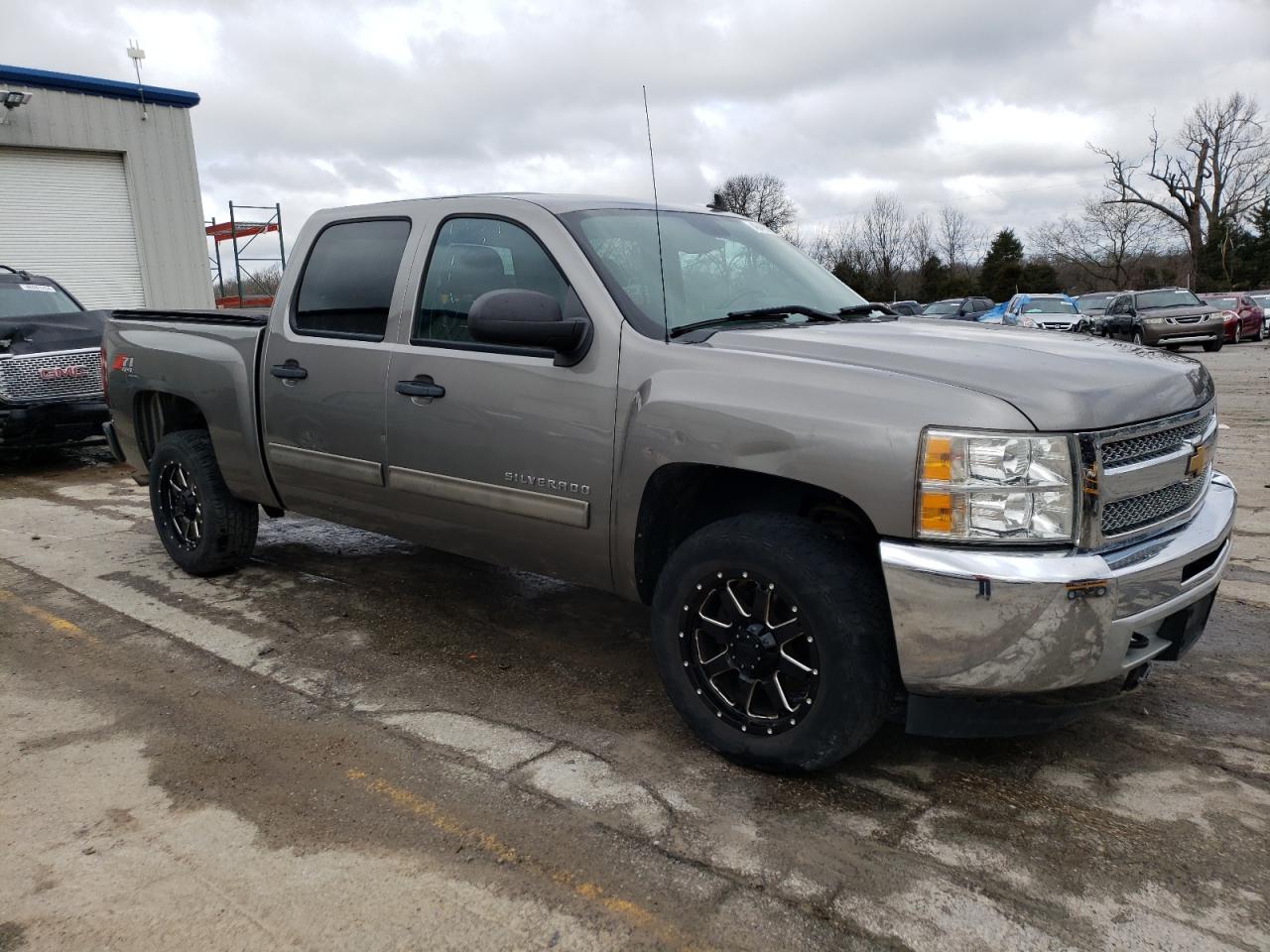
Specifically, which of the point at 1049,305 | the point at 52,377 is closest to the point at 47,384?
the point at 52,377

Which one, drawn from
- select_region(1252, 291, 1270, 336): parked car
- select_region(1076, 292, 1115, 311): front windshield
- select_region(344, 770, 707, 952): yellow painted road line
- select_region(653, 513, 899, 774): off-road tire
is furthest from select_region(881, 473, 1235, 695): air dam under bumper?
select_region(1252, 291, 1270, 336): parked car

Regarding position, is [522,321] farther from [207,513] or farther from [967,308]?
[967,308]

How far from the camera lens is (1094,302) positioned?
2702cm

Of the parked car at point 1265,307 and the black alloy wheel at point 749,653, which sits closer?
the black alloy wheel at point 749,653

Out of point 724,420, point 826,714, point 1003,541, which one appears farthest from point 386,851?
point 1003,541

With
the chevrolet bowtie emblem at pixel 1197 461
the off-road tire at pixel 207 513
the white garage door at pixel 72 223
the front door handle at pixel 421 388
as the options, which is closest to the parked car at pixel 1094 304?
the white garage door at pixel 72 223

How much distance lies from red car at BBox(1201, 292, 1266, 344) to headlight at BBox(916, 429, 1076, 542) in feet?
96.5

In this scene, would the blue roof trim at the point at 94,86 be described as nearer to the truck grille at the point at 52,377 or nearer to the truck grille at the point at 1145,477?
the truck grille at the point at 52,377

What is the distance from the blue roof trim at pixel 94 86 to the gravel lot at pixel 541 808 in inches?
648

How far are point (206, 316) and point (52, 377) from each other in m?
4.77

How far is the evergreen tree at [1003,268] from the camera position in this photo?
56469 millimetres

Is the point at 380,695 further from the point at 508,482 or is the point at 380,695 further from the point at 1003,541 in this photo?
the point at 1003,541

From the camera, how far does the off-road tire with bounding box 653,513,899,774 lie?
2.75 m

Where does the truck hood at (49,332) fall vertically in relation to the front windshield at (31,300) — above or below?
below
